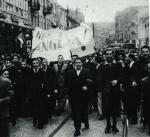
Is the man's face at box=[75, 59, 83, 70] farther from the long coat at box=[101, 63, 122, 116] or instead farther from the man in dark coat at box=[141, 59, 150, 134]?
the man in dark coat at box=[141, 59, 150, 134]

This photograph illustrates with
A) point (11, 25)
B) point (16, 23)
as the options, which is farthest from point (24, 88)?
point (16, 23)

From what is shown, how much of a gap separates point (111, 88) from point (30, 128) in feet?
8.43

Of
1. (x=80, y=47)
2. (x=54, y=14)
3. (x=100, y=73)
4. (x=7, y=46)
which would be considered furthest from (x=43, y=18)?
(x=100, y=73)

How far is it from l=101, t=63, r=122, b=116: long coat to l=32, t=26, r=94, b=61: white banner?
9.78 feet

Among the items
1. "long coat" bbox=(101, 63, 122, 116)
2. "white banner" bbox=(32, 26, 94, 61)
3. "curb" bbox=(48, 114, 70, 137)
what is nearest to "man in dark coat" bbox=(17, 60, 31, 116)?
"white banner" bbox=(32, 26, 94, 61)

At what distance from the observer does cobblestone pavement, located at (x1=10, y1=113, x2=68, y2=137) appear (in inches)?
397

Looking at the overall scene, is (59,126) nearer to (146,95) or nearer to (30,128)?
(30,128)

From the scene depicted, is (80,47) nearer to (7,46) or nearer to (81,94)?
(81,94)

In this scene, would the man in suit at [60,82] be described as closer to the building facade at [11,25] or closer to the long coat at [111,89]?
the long coat at [111,89]

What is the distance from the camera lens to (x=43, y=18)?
180 feet

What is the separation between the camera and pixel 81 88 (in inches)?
396

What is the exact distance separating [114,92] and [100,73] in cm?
72

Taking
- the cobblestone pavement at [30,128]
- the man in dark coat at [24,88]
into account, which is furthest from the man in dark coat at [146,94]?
the man in dark coat at [24,88]

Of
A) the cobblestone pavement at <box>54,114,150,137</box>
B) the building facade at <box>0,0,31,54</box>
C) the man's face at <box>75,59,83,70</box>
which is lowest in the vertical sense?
the cobblestone pavement at <box>54,114,150,137</box>
